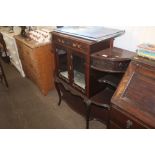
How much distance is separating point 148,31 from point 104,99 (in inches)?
30.0

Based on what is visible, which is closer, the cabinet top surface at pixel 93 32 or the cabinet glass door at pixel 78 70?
the cabinet top surface at pixel 93 32

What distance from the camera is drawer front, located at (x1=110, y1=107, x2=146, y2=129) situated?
3.49 feet

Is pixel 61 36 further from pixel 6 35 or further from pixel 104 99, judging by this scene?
pixel 6 35

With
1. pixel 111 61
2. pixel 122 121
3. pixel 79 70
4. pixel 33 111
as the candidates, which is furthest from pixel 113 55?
pixel 33 111

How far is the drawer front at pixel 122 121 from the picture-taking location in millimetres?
1064

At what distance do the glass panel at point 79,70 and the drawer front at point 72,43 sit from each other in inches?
4.1

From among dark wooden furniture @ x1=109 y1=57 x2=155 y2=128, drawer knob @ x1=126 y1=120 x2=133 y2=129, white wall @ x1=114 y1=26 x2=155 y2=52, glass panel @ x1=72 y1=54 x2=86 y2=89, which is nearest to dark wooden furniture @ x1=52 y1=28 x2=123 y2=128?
glass panel @ x1=72 y1=54 x2=86 y2=89

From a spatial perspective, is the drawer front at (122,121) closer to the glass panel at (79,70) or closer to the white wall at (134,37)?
the glass panel at (79,70)

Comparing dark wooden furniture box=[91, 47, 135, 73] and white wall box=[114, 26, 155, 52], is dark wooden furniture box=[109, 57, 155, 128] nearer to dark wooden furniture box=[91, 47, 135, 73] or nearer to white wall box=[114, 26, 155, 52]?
dark wooden furniture box=[91, 47, 135, 73]

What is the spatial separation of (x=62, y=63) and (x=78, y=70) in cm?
28

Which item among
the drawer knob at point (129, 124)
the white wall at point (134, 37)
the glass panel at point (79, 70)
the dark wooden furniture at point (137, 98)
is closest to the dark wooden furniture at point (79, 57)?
the glass panel at point (79, 70)

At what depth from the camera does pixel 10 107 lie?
2.38 m

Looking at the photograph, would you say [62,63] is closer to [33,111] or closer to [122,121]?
[33,111]

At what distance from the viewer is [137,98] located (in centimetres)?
109
